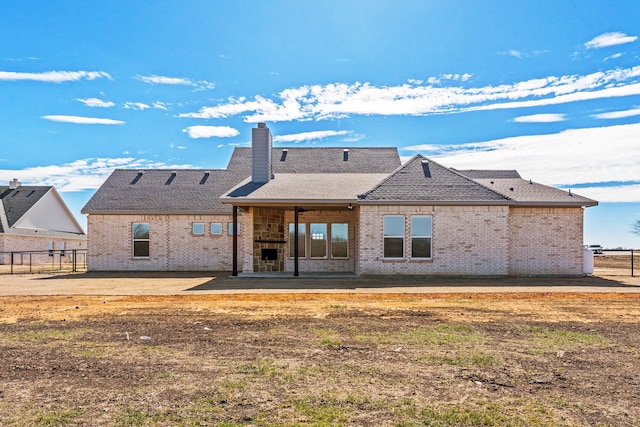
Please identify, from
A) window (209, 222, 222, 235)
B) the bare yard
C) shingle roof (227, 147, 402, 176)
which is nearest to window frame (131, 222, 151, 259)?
window (209, 222, 222, 235)

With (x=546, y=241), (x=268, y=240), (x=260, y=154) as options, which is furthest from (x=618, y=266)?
(x=260, y=154)

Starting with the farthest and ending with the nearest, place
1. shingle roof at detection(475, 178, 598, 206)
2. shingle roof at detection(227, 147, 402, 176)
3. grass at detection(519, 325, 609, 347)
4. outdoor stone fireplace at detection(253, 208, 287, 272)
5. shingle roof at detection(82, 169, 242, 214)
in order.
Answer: shingle roof at detection(227, 147, 402, 176)
shingle roof at detection(82, 169, 242, 214)
outdoor stone fireplace at detection(253, 208, 287, 272)
shingle roof at detection(475, 178, 598, 206)
grass at detection(519, 325, 609, 347)

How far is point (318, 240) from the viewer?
2288cm

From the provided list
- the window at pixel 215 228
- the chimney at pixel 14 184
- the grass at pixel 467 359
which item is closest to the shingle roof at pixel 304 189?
the window at pixel 215 228

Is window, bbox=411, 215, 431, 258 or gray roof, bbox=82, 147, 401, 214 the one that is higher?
gray roof, bbox=82, 147, 401, 214

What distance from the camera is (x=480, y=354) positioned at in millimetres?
7156

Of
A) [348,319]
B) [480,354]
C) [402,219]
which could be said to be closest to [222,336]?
[348,319]

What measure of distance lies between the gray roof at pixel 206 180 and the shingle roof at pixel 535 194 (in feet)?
19.5

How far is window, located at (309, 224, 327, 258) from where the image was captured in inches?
899

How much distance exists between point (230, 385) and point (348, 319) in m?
4.63

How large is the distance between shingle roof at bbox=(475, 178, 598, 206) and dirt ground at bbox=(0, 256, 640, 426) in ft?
29.4

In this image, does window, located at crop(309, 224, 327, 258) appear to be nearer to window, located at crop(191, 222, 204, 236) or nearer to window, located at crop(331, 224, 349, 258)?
window, located at crop(331, 224, 349, 258)

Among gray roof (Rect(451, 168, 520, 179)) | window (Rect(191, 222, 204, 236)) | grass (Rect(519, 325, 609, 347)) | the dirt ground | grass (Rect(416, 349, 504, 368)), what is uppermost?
gray roof (Rect(451, 168, 520, 179))

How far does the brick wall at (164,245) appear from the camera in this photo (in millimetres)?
24000
